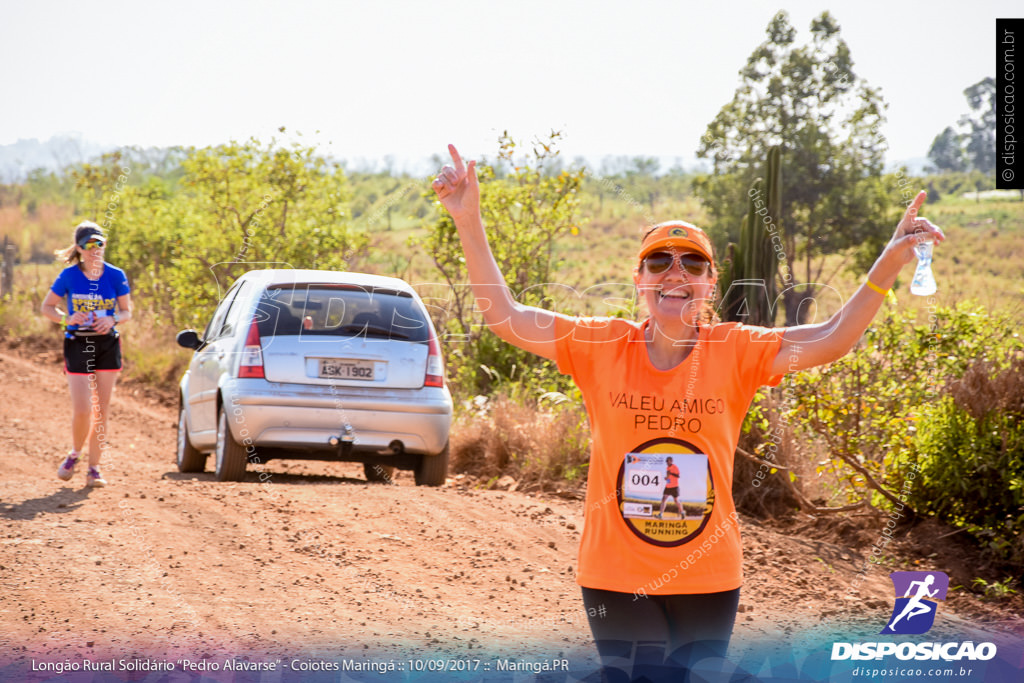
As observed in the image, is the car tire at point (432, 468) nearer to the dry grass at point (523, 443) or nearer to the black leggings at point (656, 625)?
the dry grass at point (523, 443)

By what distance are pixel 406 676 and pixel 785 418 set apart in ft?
14.5

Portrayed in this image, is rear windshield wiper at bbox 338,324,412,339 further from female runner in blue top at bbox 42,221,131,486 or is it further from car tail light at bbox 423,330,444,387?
female runner in blue top at bbox 42,221,131,486

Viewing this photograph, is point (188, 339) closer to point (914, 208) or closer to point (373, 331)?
point (373, 331)

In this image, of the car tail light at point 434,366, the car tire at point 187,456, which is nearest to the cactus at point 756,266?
the car tail light at point 434,366

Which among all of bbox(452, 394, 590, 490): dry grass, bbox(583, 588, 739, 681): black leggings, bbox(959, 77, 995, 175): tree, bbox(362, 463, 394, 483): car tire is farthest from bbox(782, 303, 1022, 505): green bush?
bbox(959, 77, 995, 175): tree

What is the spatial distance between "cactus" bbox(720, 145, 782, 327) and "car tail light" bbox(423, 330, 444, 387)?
3144 millimetres

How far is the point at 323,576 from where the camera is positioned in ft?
18.9

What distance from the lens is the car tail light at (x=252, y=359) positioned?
7895mm

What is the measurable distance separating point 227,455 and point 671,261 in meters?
5.80

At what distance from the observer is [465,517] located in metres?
7.17

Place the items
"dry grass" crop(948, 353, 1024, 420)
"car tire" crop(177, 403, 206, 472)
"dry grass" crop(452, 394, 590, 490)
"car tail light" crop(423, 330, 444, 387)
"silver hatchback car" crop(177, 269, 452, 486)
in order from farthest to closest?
"car tire" crop(177, 403, 206, 472)
"dry grass" crop(452, 394, 590, 490)
"car tail light" crop(423, 330, 444, 387)
"silver hatchback car" crop(177, 269, 452, 486)
"dry grass" crop(948, 353, 1024, 420)

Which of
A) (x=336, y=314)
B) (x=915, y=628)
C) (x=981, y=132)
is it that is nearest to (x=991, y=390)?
(x=915, y=628)

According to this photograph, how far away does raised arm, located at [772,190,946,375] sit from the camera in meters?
2.78

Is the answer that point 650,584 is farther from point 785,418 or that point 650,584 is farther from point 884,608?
point 785,418
